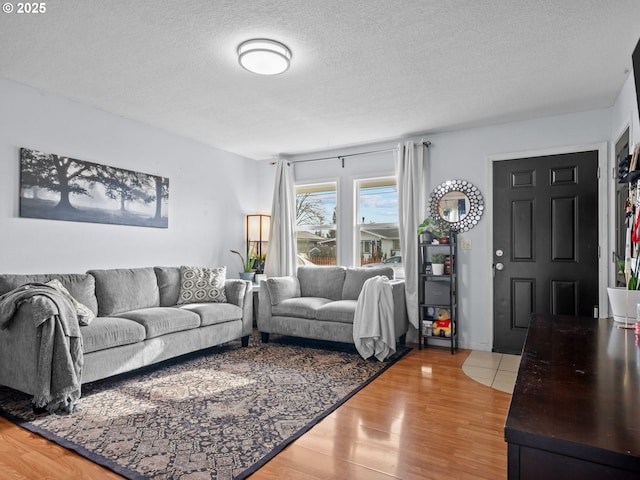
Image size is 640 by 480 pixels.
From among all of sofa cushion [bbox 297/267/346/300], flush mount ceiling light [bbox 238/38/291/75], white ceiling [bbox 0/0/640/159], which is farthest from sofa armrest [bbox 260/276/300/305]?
flush mount ceiling light [bbox 238/38/291/75]

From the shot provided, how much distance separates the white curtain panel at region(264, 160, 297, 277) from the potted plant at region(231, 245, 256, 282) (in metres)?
0.21

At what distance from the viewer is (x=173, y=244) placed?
4609 millimetres

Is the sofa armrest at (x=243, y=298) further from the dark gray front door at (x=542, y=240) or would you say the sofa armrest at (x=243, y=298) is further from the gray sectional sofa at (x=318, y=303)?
the dark gray front door at (x=542, y=240)

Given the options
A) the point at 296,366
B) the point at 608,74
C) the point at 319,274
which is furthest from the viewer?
the point at 319,274

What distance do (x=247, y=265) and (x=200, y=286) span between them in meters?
1.29

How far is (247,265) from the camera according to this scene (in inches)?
214

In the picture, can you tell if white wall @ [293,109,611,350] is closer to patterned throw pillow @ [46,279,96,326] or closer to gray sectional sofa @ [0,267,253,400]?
gray sectional sofa @ [0,267,253,400]

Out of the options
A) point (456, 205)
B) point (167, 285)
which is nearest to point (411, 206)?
point (456, 205)

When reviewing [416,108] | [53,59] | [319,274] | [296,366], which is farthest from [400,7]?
[319,274]

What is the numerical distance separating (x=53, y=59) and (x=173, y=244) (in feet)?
7.35

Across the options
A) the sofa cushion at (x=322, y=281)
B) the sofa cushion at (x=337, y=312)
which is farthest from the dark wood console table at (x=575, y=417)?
the sofa cushion at (x=322, y=281)

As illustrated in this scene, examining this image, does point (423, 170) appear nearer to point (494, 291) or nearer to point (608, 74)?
point (494, 291)

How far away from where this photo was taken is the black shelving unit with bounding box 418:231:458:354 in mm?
4184

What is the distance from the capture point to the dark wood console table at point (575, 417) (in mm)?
610
